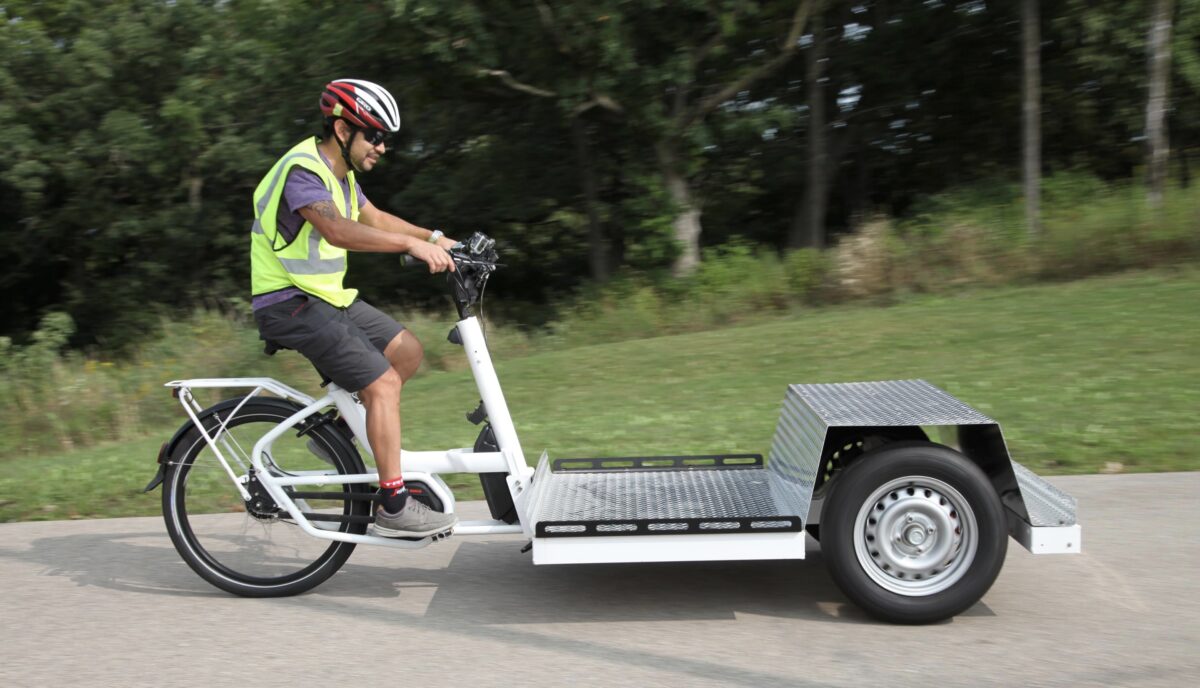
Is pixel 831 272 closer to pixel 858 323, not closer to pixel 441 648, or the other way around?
pixel 858 323

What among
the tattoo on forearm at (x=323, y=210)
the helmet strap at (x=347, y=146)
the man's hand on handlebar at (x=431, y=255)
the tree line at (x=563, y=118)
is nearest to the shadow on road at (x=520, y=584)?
the man's hand on handlebar at (x=431, y=255)

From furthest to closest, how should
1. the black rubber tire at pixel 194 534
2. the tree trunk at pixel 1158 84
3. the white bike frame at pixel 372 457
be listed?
the tree trunk at pixel 1158 84
the black rubber tire at pixel 194 534
the white bike frame at pixel 372 457

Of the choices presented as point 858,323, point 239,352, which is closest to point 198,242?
point 239,352

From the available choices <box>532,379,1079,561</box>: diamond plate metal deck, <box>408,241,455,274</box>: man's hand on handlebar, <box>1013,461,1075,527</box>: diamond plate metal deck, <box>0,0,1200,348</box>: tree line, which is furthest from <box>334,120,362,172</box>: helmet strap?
<box>0,0,1200,348</box>: tree line

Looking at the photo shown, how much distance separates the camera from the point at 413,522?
484 cm

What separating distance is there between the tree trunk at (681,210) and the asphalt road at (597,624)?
14024mm

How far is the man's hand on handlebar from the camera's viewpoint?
15.2 ft

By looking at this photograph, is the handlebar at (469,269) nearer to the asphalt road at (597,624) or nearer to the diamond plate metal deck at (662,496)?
the diamond plate metal deck at (662,496)

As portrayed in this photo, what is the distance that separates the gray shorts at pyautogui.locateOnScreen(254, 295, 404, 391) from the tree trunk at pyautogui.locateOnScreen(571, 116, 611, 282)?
53.6 ft

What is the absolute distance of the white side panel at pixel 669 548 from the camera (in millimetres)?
4418

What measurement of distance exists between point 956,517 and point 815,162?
709 inches

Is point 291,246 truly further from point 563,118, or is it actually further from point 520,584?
point 563,118

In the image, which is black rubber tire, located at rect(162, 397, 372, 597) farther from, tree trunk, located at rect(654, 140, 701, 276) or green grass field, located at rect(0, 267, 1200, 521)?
tree trunk, located at rect(654, 140, 701, 276)

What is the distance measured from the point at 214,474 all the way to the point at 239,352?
884 cm
